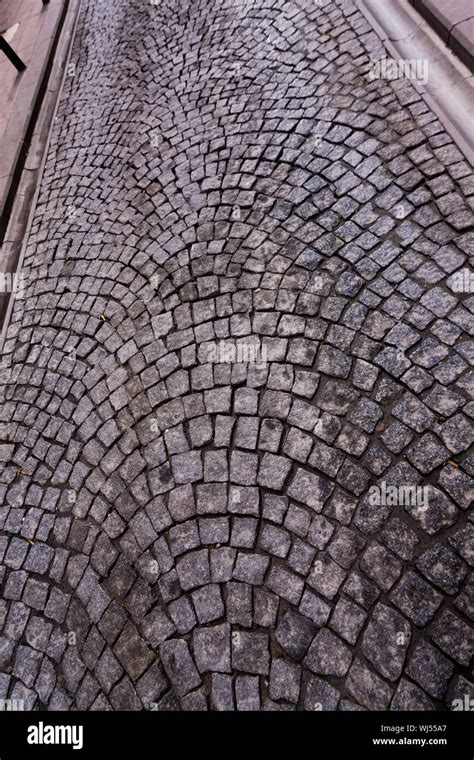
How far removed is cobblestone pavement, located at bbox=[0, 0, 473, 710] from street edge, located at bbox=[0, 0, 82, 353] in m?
0.36

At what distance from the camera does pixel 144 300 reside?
5102 millimetres

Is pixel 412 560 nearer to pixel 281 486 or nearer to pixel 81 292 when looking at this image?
pixel 281 486

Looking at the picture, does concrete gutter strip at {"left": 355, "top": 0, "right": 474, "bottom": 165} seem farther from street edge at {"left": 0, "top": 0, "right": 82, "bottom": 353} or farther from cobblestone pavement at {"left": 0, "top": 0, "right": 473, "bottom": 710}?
street edge at {"left": 0, "top": 0, "right": 82, "bottom": 353}

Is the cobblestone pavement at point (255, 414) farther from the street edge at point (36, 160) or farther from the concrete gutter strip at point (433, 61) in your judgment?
the street edge at point (36, 160)

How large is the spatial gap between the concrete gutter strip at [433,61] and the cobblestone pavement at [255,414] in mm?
189

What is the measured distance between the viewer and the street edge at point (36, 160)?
6656mm
